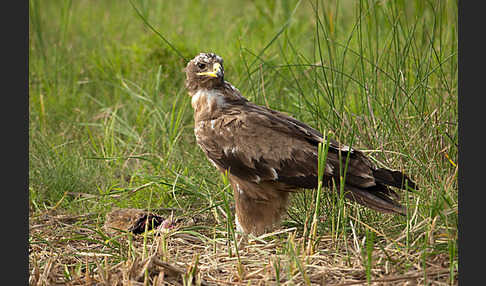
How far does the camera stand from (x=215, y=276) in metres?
3.43

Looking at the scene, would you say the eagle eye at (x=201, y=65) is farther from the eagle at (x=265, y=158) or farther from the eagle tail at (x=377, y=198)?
the eagle tail at (x=377, y=198)

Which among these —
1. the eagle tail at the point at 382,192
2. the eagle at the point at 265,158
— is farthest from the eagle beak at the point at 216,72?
the eagle tail at the point at 382,192

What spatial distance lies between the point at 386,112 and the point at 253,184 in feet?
3.29

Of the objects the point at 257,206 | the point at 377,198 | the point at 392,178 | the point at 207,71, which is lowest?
the point at 257,206

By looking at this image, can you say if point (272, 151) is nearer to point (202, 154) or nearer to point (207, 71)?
point (207, 71)

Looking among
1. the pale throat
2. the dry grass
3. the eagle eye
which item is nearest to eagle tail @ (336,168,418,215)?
the dry grass

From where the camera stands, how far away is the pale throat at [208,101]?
413 cm

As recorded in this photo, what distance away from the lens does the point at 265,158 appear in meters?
3.79

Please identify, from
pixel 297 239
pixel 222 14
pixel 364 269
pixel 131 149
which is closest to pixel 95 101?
pixel 131 149

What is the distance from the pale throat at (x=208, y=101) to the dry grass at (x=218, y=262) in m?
0.77

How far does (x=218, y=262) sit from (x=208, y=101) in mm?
1102

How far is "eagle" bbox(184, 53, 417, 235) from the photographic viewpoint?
366cm

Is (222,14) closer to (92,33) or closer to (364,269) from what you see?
(92,33)

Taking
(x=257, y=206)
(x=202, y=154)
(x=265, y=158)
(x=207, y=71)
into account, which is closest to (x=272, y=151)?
(x=265, y=158)
